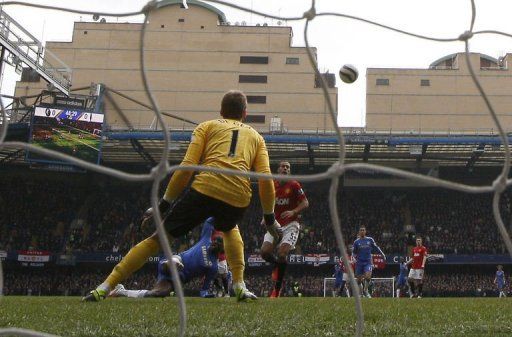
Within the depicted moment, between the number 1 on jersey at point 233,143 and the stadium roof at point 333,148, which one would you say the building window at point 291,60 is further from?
the number 1 on jersey at point 233,143

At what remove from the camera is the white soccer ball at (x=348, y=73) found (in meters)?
9.42

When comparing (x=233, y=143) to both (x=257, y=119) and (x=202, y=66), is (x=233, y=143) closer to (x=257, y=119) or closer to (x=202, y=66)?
(x=257, y=119)

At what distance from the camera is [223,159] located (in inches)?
163

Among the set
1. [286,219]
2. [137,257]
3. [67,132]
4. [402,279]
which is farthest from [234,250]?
[402,279]

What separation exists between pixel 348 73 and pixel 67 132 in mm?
12926

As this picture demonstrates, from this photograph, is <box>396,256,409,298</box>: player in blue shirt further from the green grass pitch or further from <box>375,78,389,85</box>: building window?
the green grass pitch

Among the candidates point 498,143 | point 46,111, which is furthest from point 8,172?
point 498,143

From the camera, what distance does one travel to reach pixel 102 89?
85.8 feet

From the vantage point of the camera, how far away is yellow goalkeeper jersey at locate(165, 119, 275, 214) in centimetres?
410

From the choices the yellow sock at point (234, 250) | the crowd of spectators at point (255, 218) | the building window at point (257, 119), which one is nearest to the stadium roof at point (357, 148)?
the crowd of spectators at point (255, 218)

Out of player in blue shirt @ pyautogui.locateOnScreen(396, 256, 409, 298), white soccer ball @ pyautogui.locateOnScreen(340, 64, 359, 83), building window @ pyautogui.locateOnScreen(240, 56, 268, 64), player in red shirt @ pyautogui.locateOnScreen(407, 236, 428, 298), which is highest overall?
building window @ pyautogui.locateOnScreen(240, 56, 268, 64)

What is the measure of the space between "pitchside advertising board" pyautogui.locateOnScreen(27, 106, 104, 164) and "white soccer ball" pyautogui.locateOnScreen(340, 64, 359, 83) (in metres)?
12.4

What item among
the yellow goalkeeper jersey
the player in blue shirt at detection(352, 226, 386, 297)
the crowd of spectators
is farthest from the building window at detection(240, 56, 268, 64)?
the yellow goalkeeper jersey

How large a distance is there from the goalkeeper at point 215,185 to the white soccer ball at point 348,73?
17.0 ft
